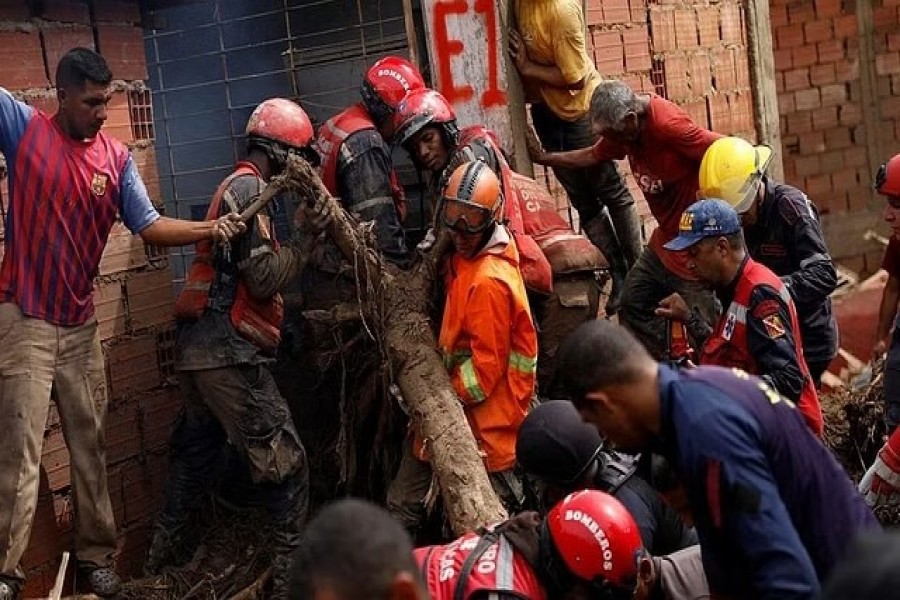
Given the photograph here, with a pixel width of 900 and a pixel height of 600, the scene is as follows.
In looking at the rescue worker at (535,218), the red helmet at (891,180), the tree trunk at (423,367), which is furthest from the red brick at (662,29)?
the tree trunk at (423,367)

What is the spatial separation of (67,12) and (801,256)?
370 cm

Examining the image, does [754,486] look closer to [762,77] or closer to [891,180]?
[891,180]

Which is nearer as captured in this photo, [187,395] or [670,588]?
[670,588]

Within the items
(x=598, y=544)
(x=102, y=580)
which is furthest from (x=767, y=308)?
(x=102, y=580)

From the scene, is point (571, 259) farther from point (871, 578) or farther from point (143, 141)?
point (871, 578)

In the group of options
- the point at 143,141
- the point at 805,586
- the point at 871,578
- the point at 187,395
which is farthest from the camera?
the point at 143,141

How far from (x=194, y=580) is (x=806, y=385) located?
3127 millimetres

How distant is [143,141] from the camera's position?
6.75m

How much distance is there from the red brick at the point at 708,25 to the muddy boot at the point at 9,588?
20.5ft

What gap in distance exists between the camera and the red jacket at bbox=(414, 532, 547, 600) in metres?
3.69

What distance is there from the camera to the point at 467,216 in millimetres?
5785

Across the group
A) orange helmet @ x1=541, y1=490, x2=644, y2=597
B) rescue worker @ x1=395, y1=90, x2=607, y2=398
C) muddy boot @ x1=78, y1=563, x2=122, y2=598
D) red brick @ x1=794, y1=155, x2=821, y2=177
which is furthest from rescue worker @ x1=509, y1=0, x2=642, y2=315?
red brick @ x1=794, y1=155, x2=821, y2=177

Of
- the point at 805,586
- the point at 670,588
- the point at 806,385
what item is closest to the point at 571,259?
the point at 806,385

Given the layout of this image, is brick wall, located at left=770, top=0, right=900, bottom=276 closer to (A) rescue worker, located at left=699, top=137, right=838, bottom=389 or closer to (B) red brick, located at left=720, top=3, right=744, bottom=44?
(B) red brick, located at left=720, top=3, right=744, bottom=44
